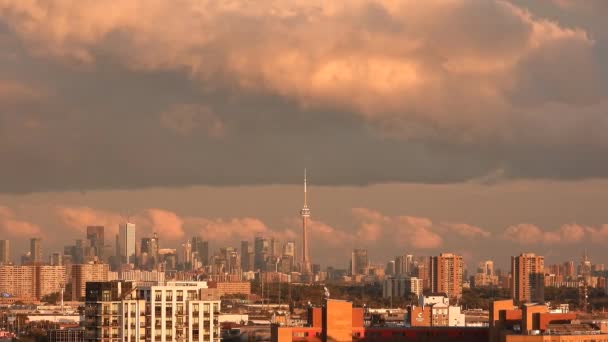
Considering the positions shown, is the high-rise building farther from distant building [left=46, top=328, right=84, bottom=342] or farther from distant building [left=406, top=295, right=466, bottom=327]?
distant building [left=46, top=328, right=84, bottom=342]

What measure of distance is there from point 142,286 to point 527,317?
75.0 feet

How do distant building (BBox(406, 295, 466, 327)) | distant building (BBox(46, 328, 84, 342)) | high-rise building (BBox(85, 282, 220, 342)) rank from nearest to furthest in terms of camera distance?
1. high-rise building (BBox(85, 282, 220, 342))
2. distant building (BBox(406, 295, 466, 327))
3. distant building (BBox(46, 328, 84, 342))

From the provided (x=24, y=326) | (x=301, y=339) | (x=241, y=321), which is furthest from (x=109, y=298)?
(x=24, y=326)

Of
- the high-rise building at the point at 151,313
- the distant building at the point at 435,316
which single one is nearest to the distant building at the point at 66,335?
the distant building at the point at 435,316

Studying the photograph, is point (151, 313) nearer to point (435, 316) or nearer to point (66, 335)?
point (435, 316)

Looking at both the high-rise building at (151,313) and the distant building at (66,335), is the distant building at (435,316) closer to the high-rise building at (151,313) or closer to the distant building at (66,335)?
the distant building at (66,335)

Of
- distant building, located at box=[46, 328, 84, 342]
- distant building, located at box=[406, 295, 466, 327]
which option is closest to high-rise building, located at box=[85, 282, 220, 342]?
distant building, located at box=[406, 295, 466, 327]

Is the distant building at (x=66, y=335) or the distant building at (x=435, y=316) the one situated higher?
the distant building at (x=435, y=316)

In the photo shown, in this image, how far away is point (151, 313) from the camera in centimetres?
8338

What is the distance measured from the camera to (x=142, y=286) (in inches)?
3381

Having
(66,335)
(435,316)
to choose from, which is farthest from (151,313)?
(66,335)

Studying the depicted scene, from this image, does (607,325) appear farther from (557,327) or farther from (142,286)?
(142,286)

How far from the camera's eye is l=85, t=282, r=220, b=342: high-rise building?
83.1 meters

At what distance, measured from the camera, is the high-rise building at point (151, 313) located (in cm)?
8306
